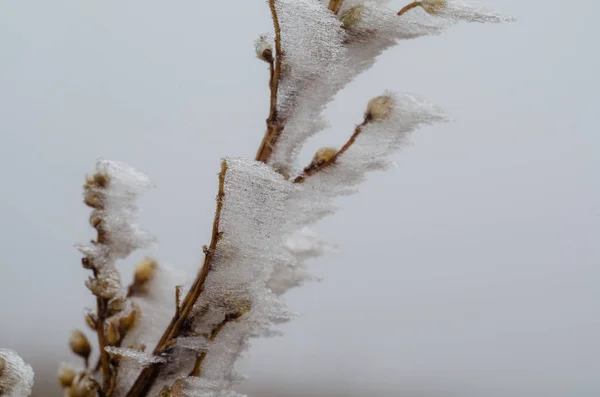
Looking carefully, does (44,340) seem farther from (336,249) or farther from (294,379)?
(336,249)

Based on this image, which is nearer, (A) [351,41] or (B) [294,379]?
(A) [351,41]

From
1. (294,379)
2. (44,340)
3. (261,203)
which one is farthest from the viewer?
(294,379)

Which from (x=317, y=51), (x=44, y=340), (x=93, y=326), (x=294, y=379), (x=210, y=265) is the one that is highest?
(x=317, y=51)

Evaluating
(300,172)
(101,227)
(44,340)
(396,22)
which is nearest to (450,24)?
(396,22)

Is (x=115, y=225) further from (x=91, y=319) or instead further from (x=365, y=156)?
(x=365, y=156)

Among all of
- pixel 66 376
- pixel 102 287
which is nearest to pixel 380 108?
pixel 102 287

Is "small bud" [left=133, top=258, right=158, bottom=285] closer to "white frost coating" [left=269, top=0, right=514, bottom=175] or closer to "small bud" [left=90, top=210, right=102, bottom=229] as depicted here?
"small bud" [left=90, top=210, right=102, bottom=229]
